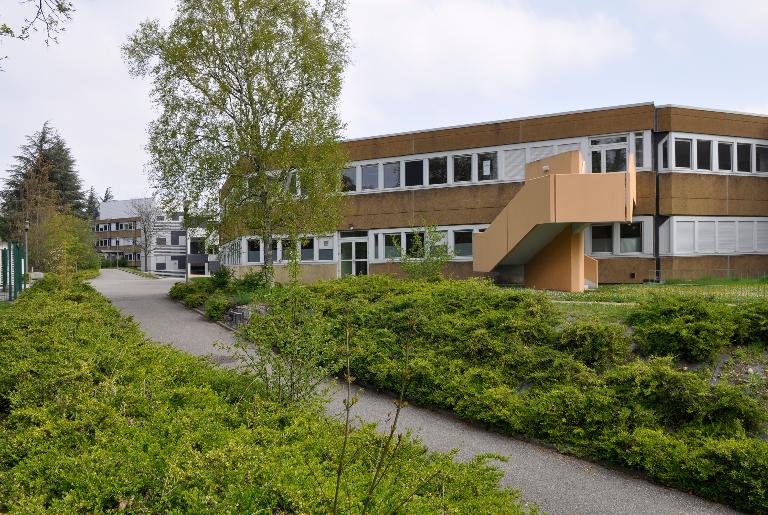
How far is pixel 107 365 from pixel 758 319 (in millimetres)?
8816

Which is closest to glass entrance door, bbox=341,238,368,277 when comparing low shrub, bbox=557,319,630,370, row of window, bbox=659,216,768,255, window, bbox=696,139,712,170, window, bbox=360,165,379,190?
window, bbox=360,165,379,190

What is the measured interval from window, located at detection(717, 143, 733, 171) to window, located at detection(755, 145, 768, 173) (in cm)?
145

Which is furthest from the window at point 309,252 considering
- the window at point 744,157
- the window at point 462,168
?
the window at point 744,157

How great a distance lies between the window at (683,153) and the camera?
22797mm

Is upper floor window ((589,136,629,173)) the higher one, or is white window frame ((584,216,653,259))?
upper floor window ((589,136,629,173))

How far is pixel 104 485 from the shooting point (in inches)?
148

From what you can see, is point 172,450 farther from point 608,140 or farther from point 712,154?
point 712,154

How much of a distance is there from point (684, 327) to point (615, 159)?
52.7 feet

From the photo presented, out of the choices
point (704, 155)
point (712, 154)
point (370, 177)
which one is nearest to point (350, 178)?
point (370, 177)

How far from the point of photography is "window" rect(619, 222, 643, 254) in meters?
23.2

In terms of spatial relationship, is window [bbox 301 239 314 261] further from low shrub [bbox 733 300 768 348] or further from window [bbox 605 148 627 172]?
low shrub [bbox 733 300 768 348]

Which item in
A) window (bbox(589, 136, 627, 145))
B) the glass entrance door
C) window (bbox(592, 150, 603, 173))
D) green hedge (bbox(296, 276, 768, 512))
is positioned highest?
window (bbox(589, 136, 627, 145))

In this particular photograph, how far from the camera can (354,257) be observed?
28.5m

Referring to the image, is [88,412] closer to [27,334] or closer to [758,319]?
[27,334]
